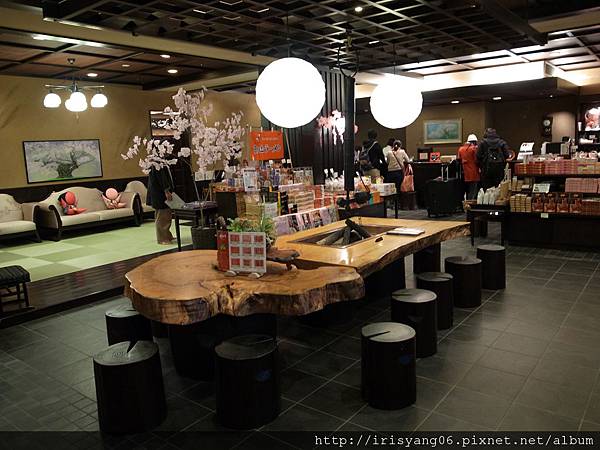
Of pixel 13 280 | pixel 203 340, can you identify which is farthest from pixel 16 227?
pixel 203 340

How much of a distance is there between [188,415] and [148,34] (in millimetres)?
3948

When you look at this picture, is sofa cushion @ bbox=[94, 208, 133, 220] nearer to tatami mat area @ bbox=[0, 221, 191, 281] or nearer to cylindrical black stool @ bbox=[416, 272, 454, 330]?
tatami mat area @ bbox=[0, 221, 191, 281]

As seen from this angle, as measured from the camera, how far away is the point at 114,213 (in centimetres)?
998

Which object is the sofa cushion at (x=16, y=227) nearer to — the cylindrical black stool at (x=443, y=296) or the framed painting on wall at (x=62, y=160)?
the framed painting on wall at (x=62, y=160)

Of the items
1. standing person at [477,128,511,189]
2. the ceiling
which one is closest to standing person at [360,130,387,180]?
standing person at [477,128,511,189]

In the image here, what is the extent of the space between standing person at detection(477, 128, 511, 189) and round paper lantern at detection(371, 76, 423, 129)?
4.66 m

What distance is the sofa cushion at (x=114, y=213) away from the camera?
9797 mm

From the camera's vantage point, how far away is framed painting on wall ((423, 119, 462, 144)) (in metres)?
14.9

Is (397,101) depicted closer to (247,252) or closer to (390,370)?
(247,252)

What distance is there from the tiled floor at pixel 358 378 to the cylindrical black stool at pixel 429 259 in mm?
583

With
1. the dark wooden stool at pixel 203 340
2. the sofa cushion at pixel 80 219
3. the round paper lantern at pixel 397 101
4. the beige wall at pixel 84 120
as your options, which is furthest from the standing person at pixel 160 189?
the dark wooden stool at pixel 203 340

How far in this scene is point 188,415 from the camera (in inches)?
117

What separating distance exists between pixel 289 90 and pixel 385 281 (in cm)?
244

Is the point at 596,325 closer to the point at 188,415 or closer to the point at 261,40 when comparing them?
the point at 188,415
